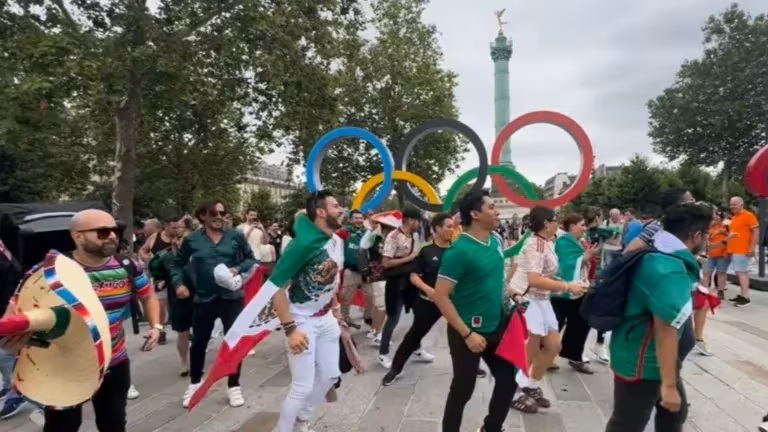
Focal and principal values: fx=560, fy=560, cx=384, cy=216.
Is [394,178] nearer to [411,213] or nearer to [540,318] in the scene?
[411,213]

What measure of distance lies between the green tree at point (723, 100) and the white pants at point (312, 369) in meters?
36.1

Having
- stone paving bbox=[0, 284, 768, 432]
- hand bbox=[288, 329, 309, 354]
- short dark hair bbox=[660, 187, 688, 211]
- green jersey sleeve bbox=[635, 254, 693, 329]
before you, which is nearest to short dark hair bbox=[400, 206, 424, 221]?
stone paving bbox=[0, 284, 768, 432]

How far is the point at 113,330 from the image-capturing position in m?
3.10

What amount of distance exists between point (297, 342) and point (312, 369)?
0.24 m

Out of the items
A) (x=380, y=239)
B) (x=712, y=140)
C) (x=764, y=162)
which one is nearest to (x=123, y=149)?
(x=380, y=239)

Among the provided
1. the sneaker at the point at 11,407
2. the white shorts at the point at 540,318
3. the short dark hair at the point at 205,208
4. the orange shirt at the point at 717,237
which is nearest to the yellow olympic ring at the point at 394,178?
the orange shirt at the point at 717,237

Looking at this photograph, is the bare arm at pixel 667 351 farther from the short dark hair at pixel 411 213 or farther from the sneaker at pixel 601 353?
the short dark hair at pixel 411 213

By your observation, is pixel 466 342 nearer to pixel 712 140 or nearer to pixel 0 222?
pixel 0 222

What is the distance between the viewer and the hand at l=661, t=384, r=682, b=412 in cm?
252

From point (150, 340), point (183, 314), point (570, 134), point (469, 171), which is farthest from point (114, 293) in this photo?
point (469, 171)

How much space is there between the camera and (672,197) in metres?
3.11

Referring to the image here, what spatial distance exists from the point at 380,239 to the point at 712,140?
113 ft

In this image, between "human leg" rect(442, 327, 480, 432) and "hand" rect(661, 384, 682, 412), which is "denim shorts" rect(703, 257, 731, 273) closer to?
"human leg" rect(442, 327, 480, 432)

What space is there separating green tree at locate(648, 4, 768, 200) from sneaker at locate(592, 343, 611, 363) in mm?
32609
